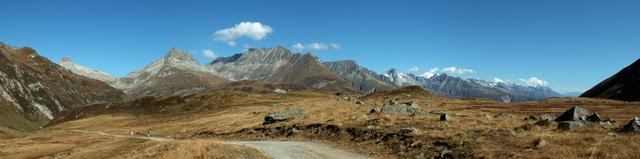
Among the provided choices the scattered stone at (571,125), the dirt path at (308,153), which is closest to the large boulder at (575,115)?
the scattered stone at (571,125)

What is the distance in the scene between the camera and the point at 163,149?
22156 millimetres

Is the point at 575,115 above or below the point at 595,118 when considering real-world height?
above

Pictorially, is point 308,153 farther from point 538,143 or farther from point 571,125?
point 571,125

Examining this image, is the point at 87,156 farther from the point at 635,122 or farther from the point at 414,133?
the point at 635,122

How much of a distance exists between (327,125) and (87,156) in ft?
76.1

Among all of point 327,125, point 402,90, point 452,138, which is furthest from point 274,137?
point 402,90

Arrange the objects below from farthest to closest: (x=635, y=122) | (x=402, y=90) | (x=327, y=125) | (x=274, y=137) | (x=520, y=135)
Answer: (x=402, y=90)
(x=274, y=137)
(x=327, y=125)
(x=520, y=135)
(x=635, y=122)

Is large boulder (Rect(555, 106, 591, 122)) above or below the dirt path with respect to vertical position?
above

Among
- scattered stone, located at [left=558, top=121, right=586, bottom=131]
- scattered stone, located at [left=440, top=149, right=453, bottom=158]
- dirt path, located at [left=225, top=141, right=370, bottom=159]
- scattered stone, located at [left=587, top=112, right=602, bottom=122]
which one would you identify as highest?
scattered stone, located at [left=587, top=112, right=602, bottom=122]

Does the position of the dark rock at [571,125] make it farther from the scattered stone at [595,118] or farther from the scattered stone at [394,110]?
the scattered stone at [394,110]

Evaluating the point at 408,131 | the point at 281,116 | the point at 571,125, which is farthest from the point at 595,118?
the point at 281,116

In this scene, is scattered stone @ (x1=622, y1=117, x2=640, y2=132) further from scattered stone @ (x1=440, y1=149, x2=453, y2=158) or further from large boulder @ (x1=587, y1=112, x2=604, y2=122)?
scattered stone @ (x1=440, y1=149, x2=453, y2=158)

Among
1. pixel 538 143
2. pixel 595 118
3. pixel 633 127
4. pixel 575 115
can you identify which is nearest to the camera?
pixel 538 143

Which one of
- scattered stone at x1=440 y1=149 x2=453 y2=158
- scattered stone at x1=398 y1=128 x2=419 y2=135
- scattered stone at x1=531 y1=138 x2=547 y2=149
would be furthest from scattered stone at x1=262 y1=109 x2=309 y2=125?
scattered stone at x1=531 y1=138 x2=547 y2=149
